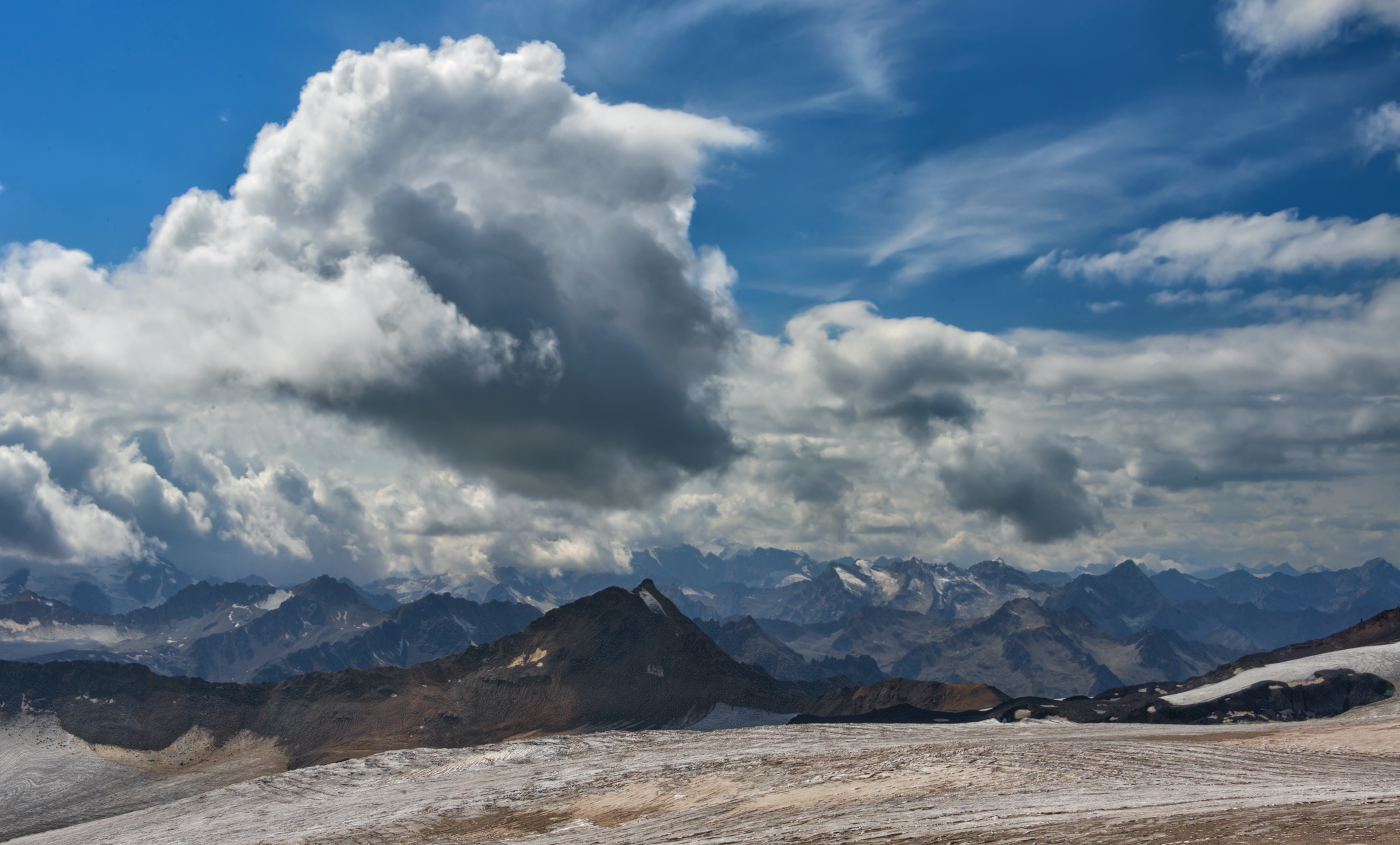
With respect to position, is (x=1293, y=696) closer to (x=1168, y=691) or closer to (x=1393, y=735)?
(x=1168, y=691)

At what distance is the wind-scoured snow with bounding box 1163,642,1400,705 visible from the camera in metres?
142

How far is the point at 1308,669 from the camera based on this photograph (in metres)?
146

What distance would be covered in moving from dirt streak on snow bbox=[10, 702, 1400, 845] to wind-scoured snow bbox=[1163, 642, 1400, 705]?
6687 cm

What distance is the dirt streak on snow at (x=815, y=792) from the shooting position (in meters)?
37.6

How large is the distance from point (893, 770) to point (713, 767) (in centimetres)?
1634

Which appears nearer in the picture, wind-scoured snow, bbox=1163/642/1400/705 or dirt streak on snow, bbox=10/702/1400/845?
dirt streak on snow, bbox=10/702/1400/845

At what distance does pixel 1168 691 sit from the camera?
164875mm

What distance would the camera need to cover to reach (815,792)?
50750mm

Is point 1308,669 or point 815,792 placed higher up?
point 815,792

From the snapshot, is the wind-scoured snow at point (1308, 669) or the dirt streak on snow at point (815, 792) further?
the wind-scoured snow at point (1308, 669)

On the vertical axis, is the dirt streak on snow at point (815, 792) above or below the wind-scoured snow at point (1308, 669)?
above

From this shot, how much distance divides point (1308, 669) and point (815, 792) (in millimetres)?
135400

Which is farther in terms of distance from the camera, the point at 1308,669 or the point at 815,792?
the point at 1308,669

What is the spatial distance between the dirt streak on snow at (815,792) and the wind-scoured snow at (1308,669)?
219 feet
